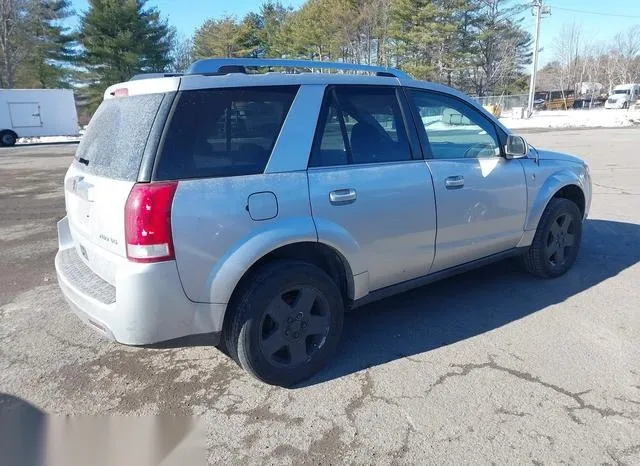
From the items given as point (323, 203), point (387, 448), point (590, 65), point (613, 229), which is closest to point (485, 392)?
point (387, 448)

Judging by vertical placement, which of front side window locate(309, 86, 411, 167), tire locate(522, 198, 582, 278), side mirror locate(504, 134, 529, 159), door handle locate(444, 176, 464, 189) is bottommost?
tire locate(522, 198, 582, 278)

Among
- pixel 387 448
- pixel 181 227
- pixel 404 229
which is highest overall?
pixel 181 227

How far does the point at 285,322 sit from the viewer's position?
2984 mm

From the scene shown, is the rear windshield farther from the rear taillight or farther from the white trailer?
the white trailer

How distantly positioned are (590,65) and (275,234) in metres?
97.5

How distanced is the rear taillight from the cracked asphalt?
1.02 m

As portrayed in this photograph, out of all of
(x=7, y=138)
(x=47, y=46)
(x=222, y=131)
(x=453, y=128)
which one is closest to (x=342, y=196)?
(x=222, y=131)

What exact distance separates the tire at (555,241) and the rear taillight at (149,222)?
11.4 feet

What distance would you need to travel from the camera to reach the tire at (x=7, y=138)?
29.7 m

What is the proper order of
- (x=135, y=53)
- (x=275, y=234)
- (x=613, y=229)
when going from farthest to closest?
(x=135, y=53) < (x=613, y=229) < (x=275, y=234)

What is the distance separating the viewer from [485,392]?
9.60ft

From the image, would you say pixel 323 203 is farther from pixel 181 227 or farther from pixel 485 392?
pixel 485 392

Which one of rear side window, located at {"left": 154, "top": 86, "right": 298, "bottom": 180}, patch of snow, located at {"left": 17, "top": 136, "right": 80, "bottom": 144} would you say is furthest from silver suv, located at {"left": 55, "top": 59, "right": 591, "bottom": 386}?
patch of snow, located at {"left": 17, "top": 136, "right": 80, "bottom": 144}

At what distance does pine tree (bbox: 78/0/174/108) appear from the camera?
4147 centimetres
